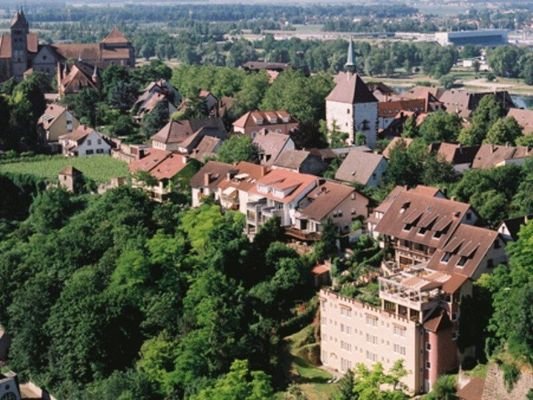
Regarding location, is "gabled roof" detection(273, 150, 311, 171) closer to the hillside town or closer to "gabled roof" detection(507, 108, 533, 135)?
the hillside town

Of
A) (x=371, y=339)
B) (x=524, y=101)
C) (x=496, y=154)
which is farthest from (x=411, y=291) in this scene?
(x=524, y=101)

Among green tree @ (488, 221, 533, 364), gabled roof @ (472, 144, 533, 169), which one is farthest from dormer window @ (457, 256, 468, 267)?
gabled roof @ (472, 144, 533, 169)

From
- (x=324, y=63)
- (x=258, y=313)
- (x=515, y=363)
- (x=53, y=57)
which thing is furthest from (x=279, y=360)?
(x=324, y=63)

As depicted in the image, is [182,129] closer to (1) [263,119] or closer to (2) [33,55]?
(1) [263,119]

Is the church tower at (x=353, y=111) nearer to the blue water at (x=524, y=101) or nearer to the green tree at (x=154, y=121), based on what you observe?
the green tree at (x=154, y=121)

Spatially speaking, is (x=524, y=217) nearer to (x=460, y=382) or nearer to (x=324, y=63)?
(x=460, y=382)
